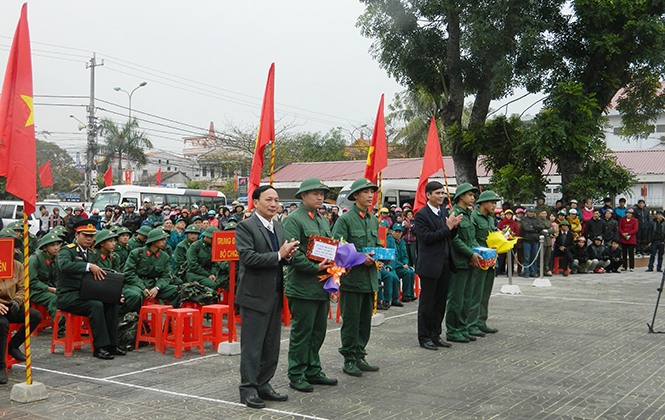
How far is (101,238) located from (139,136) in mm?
40877

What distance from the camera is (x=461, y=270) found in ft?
27.2

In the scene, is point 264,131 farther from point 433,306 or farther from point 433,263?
point 433,306

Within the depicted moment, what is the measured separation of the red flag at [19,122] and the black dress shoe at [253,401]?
2649mm

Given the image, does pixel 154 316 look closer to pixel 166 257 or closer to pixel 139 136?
pixel 166 257

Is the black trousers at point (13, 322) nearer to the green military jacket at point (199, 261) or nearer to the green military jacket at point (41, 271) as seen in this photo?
the green military jacket at point (41, 271)

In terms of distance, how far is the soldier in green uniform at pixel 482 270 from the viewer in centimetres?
866

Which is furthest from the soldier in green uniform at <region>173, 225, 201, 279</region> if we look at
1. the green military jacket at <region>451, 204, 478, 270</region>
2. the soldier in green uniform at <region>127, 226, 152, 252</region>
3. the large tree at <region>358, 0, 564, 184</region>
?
the large tree at <region>358, 0, 564, 184</region>

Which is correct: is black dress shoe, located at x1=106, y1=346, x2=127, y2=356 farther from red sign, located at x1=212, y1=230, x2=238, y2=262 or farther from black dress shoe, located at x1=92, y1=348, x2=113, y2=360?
red sign, located at x1=212, y1=230, x2=238, y2=262

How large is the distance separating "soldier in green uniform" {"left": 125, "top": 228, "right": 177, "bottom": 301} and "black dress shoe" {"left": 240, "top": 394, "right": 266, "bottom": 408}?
3.51 m

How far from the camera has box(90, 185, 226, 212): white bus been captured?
27797 mm

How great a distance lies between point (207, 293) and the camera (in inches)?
345

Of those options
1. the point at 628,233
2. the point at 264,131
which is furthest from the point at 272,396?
the point at 628,233

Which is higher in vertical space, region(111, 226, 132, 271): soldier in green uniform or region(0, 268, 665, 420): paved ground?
region(111, 226, 132, 271): soldier in green uniform

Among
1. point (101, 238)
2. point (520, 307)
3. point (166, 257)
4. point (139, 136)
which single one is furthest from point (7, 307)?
point (139, 136)
